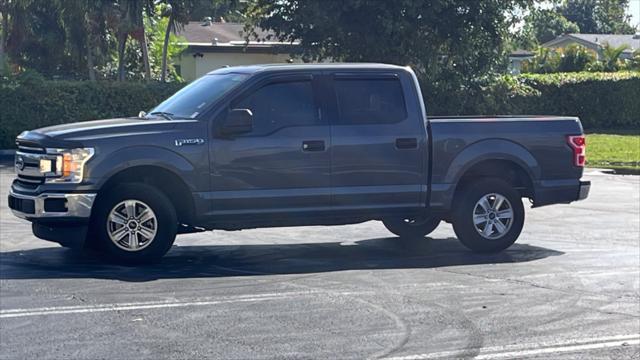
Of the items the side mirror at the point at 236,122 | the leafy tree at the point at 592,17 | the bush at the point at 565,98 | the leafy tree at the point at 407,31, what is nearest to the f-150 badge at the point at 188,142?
the side mirror at the point at 236,122

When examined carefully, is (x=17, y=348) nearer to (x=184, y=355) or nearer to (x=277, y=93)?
(x=184, y=355)

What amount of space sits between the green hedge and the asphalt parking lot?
43.1ft

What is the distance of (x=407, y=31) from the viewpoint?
29.1 metres

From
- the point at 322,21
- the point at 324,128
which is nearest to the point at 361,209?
the point at 324,128

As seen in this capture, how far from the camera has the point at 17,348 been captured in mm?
7086

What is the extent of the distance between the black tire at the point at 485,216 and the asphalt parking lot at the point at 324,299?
0.18 meters

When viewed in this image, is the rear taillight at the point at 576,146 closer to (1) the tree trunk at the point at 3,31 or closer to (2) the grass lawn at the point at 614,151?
(2) the grass lawn at the point at 614,151

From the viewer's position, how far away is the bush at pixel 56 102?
25109 millimetres

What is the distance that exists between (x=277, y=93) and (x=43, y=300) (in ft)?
11.3

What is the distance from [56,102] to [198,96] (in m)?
15.5

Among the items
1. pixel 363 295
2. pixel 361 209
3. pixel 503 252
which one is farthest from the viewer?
pixel 503 252

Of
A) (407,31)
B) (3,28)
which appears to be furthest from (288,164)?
(3,28)

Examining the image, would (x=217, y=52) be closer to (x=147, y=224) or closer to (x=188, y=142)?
(x=188, y=142)

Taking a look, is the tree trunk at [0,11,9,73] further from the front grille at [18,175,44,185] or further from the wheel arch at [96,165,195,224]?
the wheel arch at [96,165,195,224]
